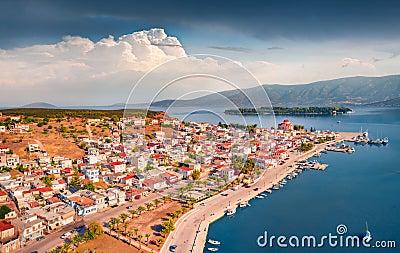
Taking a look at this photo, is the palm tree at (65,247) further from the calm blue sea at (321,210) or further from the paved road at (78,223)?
the calm blue sea at (321,210)

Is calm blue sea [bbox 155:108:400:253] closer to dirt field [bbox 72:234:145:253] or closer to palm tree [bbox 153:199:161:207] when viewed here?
palm tree [bbox 153:199:161:207]

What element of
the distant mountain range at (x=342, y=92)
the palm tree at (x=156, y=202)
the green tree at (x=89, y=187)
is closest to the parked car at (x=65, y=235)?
the palm tree at (x=156, y=202)

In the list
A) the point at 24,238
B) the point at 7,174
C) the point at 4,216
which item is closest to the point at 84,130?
the point at 7,174

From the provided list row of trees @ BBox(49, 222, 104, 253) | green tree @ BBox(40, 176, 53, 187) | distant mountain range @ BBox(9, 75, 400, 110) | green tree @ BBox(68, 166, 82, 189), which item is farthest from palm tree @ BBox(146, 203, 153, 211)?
distant mountain range @ BBox(9, 75, 400, 110)

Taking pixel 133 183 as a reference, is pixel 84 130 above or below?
above

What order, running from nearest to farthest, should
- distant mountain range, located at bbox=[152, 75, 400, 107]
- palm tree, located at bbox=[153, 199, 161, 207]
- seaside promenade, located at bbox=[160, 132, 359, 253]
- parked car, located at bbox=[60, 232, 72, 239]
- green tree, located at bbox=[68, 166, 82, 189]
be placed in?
seaside promenade, located at bbox=[160, 132, 359, 253]
parked car, located at bbox=[60, 232, 72, 239]
palm tree, located at bbox=[153, 199, 161, 207]
green tree, located at bbox=[68, 166, 82, 189]
distant mountain range, located at bbox=[152, 75, 400, 107]

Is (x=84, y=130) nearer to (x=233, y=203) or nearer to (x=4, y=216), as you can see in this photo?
(x=4, y=216)

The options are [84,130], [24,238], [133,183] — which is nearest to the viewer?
[24,238]
